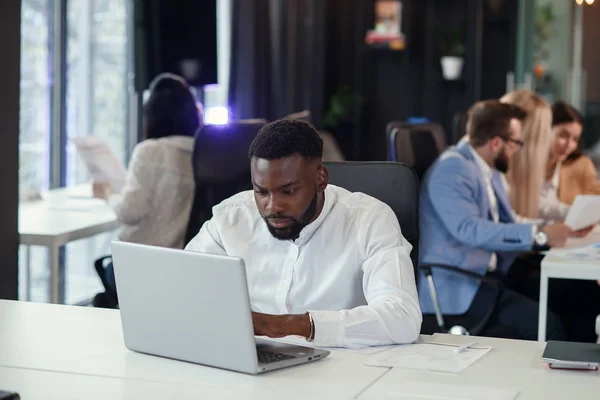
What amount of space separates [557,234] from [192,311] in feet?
6.98

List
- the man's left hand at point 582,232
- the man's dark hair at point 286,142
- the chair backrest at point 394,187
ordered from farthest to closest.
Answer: the man's left hand at point 582,232
the chair backrest at point 394,187
the man's dark hair at point 286,142

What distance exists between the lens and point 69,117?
17.4 ft

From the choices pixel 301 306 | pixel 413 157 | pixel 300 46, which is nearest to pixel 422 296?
pixel 413 157

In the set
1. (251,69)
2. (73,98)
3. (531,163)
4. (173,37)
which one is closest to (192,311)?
(531,163)


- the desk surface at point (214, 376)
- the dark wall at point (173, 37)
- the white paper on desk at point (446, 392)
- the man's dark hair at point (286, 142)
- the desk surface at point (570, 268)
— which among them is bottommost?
the desk surface at point (570, 268)

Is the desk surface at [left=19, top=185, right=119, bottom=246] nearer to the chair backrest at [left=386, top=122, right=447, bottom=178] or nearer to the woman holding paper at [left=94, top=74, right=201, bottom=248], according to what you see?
the woman holding paper at [left=94, top=74, right=201, bottom=248]

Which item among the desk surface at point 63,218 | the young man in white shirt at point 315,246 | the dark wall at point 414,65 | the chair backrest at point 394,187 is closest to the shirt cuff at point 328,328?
the young man in white shirt at point 315,246

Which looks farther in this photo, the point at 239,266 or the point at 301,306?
the point at 301,306

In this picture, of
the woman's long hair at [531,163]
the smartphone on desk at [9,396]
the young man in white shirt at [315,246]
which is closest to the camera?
the smartphone on desk at [9,396]

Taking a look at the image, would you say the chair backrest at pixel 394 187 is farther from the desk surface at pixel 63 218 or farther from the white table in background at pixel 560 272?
the desk surface at pixel 63 218

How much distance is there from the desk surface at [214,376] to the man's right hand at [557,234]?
1.53 metres

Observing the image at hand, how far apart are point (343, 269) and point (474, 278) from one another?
1191 millimetres

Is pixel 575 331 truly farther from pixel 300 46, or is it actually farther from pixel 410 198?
pixel 300 46

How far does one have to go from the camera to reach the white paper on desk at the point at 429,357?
6.31 ft
